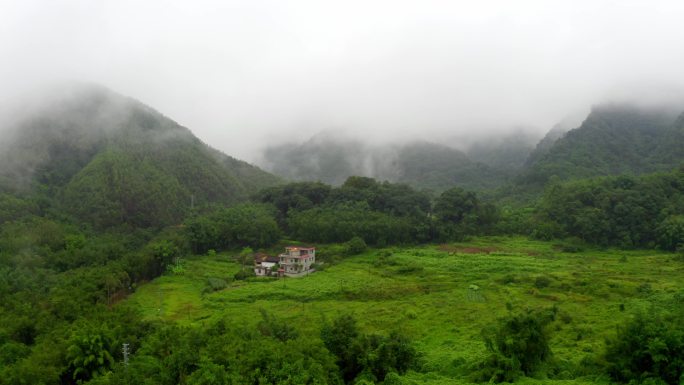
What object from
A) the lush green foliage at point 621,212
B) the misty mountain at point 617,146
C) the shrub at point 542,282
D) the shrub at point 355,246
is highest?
the misty mountain at point 617,146

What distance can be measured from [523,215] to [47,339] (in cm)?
6137

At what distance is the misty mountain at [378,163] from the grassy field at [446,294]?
3096 inches

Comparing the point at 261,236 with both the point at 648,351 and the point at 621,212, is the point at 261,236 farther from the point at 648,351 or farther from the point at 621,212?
the point at 648,351

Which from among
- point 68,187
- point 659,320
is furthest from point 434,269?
point 68,187

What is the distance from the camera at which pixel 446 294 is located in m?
38.0

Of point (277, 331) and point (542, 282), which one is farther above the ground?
point (542, 282)

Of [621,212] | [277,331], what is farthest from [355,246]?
[621,212]

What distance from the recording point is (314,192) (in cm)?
7450

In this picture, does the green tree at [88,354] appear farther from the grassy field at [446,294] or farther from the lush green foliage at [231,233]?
the lush green foliage at [231,233]

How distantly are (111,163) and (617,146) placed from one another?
93.0 m

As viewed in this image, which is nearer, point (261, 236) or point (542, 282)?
point (542, 282)

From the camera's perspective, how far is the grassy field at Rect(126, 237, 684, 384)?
27719mm

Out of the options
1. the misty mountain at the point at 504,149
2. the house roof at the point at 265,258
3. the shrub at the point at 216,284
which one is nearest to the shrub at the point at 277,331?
the shrub at the point at 216,284

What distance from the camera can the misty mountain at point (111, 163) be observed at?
71.4 m
